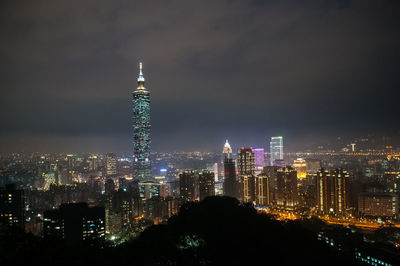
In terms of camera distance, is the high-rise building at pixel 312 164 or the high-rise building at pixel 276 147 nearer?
the high-rise building at pixel 312 164

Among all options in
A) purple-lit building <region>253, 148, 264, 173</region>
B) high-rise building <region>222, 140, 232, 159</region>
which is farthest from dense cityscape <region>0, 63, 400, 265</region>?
purple-lit building <region>253, 148, 264, 173</region>

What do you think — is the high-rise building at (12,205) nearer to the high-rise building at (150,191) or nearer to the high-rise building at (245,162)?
the high-rise building at (150,191)

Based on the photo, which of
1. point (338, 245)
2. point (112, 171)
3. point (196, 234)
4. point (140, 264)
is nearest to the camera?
point (140, 264)

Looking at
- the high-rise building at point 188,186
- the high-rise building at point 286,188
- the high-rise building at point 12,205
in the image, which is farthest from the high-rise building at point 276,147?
the high-rise building at point 12,205

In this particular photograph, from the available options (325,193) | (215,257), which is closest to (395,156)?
(325,193)

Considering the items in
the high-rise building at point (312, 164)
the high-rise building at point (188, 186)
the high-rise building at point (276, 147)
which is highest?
the high-rise building at point (276, 147)

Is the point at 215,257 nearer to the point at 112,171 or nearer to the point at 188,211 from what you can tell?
the point at 188,211
